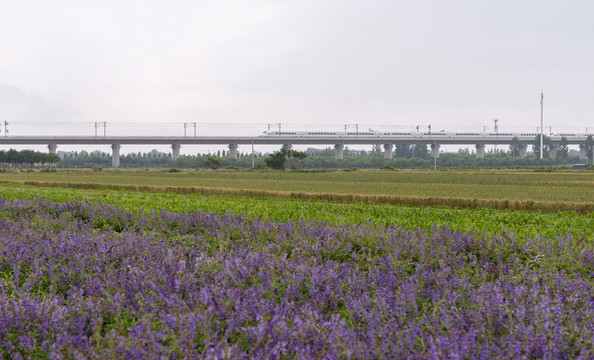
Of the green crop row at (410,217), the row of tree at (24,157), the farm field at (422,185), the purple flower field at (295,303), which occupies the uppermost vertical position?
the row of tree at (24,157)

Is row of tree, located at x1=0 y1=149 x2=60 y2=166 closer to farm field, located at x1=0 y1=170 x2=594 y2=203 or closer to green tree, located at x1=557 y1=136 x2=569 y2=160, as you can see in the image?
farm field, located at x1=0 y1=170 x2=594 y2=203

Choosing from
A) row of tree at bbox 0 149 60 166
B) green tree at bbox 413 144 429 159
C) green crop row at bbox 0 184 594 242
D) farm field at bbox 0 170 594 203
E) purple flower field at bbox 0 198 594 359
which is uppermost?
green tree at bbox 413 144 429 159

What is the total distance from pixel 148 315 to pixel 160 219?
685 centimetres

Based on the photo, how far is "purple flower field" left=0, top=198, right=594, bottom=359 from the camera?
9.99 feet

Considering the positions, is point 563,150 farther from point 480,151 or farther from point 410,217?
point 410,217

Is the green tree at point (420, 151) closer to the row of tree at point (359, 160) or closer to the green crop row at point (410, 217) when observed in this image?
the row of tree at point (359, 160)

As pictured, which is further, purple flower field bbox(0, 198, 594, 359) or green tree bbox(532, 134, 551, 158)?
green tree bbox(532, 134, 551, 158)

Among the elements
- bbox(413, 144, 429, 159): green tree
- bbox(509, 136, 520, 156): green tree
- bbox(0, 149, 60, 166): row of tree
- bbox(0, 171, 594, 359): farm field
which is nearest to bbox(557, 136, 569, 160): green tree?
bbox(509, 136, 520, 156): green tree

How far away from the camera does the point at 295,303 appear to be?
172 inches

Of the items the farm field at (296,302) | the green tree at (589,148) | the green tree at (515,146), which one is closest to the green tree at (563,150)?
the green tree at (589,148)

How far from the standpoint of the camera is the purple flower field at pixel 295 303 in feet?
9.99

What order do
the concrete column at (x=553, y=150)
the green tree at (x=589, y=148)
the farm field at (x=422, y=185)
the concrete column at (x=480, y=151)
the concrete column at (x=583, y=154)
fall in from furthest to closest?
1. the concrete column at (x=583, y=154)
2. the concrete column at (x=553, y=150)
3. the green tree at (x=589, y=148)
4. the concrete column at (x=480, y=151)
5. the farm field at (x=422, y=185)

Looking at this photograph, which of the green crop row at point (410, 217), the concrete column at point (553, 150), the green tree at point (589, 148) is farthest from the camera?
the concrete column at point (553, 150)

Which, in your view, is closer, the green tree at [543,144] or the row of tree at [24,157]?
the row of tree at [24,157]
